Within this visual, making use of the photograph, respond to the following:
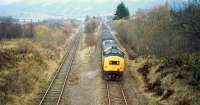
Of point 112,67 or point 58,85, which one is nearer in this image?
point 58,85

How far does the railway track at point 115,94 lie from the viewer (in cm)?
3334

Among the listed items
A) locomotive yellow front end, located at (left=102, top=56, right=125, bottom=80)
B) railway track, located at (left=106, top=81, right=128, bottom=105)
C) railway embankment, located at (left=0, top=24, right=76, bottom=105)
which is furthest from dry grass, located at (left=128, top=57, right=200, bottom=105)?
railway embankment, located at (left=0, top=24, right=76, bottom=105)

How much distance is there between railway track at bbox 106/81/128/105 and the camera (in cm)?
3334

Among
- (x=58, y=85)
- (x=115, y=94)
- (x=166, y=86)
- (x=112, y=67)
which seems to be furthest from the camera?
(x=112, y=67)

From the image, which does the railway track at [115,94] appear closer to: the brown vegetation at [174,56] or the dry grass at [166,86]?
the dry grass at [166,86]

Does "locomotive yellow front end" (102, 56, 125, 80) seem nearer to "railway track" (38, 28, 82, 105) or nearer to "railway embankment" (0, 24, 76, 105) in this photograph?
"railway track" (38, 28, 82, 105)

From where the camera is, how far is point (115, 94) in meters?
36.3

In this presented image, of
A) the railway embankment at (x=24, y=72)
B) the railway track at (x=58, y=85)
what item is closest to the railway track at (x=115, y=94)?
the railway track at (x=58, y=85)

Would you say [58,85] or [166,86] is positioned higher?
[166,86]

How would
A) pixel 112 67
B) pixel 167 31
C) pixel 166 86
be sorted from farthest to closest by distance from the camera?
1. pixel 112 67
2. pixel 167 31
3. pixel 166 86

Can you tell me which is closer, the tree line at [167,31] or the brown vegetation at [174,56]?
the brown vegetation at [174,56]

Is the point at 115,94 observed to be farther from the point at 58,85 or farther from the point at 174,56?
the point at 174,56

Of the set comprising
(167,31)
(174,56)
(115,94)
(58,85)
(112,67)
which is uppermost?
(167,31)

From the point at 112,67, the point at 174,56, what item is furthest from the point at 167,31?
the point at 112,67
